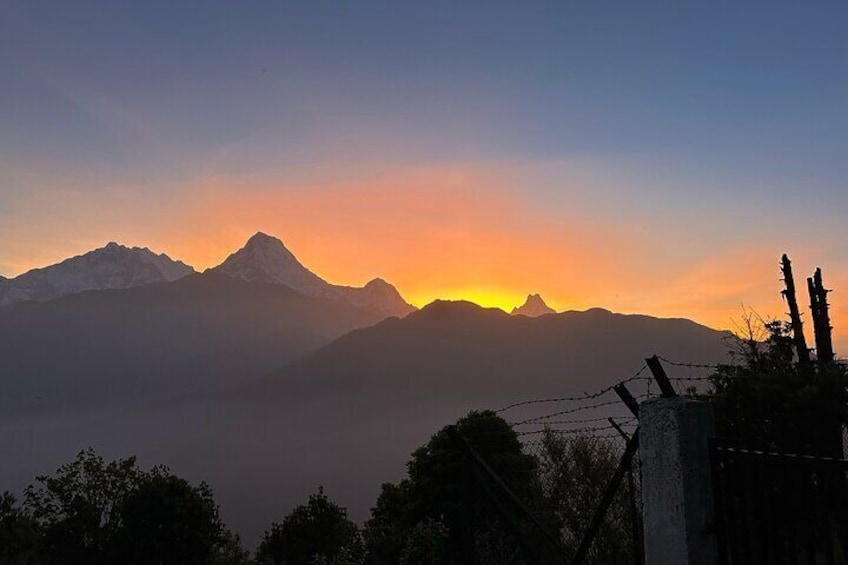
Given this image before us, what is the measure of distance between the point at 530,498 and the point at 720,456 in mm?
24108

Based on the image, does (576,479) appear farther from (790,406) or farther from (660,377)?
(660,377)

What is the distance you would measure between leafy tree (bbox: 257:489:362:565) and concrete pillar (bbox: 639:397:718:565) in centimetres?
4859

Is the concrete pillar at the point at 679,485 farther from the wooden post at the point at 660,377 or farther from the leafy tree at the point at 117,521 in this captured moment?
the leafy tree at the point at 117,521

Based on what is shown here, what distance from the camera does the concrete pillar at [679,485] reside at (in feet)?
19.0

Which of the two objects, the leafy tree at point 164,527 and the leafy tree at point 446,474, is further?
the leafy tree at point 164,527

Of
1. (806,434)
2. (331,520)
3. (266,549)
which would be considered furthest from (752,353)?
(266,549)

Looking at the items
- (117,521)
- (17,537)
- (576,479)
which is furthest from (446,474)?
(17,537)

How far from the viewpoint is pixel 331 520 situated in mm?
53469

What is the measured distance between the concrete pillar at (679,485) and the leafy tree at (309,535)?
159 ft

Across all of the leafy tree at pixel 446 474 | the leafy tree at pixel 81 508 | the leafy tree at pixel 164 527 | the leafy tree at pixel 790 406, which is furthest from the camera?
the leafy tree at pixel 81 508

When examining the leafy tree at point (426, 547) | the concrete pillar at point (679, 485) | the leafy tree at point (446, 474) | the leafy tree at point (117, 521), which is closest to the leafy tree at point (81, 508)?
the leafy tree at point (117, 521)

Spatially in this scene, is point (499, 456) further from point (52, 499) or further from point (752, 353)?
point (52, 499)

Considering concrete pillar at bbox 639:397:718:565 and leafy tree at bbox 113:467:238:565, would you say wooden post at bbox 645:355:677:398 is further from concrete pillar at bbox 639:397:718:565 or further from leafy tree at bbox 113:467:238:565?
leafy tree at bbox 113:467:238:565

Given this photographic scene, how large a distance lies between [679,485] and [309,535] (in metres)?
51.7
